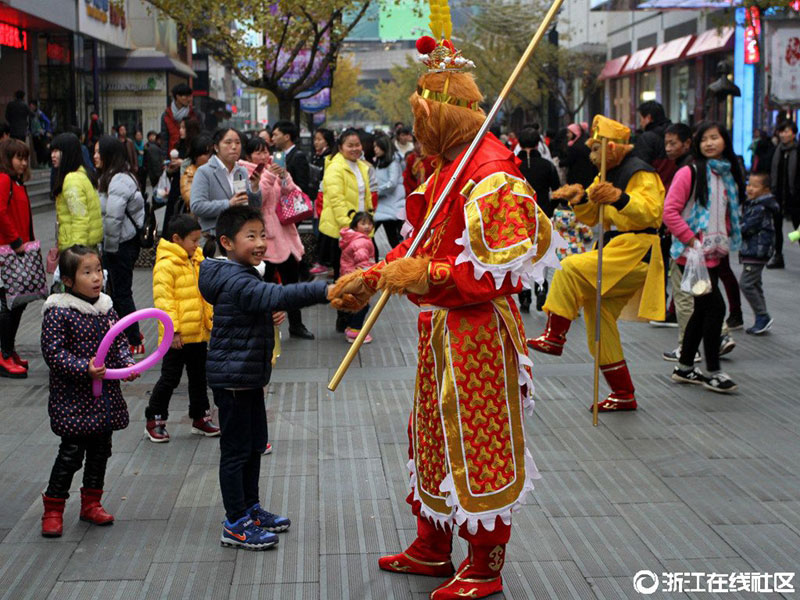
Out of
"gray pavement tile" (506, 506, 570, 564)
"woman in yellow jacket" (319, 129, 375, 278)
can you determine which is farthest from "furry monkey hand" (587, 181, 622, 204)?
"woman in yellow jacket" (319, 129, 375, 278)

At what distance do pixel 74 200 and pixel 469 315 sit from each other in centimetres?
504

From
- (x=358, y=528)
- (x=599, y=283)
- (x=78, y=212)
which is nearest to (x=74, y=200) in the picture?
(x=78, y=212)

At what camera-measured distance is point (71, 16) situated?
29562 mm

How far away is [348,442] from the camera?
654 centimetres

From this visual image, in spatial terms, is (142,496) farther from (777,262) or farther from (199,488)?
(777,262)

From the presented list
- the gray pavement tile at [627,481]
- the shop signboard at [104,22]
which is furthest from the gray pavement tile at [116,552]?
the shop signboard at [104,22]

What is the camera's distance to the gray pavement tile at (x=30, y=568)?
4.39 meters

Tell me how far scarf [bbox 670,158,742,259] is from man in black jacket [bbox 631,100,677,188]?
6.66ft

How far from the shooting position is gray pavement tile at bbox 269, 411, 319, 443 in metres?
6.68

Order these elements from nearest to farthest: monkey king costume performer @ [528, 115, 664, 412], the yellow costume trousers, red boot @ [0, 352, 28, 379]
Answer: monkey king costume performer @ [528, 115, 664, 412] → the yellow costume trousers → red boot @ [0, 352, 28, 379]

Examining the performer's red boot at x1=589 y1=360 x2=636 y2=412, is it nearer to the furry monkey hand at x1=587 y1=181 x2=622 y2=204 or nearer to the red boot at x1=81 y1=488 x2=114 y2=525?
the furry monkey hand at x1=587 y1=181 x2=622 y2=204

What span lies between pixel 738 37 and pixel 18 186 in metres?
26.3

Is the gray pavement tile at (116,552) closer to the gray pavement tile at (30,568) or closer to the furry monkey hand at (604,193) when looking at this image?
the gray pavement tile at (30,568)

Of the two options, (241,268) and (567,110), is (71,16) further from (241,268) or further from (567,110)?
(241,268)
